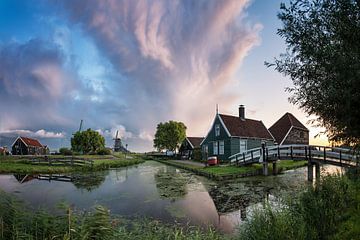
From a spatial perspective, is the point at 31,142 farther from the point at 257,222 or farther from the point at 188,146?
the point at 257,222

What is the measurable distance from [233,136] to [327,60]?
25.4m

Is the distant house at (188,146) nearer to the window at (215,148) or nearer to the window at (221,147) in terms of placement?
the window at (215,148)

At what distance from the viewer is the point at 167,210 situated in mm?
11281

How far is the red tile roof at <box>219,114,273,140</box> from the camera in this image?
32125 mm

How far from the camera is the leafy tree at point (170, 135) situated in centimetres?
6531

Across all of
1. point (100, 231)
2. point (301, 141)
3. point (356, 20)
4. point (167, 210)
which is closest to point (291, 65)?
point (356, 20)

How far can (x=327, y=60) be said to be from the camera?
5922mm

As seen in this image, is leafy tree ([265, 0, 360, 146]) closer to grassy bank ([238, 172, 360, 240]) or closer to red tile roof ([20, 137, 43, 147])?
grassy bank ([238, 172, 360, 240])

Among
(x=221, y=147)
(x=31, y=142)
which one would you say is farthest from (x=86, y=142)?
(x=221, y=147)

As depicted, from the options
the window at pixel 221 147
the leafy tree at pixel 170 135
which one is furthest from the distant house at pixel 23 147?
the window at pixel 221 147

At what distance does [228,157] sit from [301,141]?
17.8 meters

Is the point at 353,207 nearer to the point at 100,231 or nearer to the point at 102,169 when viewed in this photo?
the point at 100,231

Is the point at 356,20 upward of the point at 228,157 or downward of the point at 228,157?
upward

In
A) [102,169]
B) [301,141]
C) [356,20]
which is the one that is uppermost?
[356,20]
